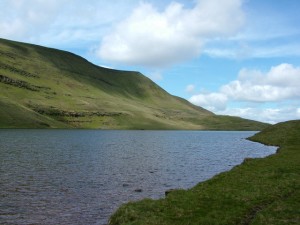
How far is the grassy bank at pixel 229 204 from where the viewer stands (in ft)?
79.2

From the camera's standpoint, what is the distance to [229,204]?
92.4ft

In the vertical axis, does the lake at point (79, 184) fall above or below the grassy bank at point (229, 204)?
below

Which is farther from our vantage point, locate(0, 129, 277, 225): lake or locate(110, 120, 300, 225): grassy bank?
locate(0, 129, 277, 225): lake

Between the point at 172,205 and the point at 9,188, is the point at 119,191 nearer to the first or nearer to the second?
the point at 9,188

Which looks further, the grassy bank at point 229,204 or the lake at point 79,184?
the lake at point 79,184

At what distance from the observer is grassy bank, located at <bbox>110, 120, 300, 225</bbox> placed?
24.1m

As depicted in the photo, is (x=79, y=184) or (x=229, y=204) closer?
(x=229, y=204)

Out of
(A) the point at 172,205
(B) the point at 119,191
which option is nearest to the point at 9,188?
(B) the point at 119,191

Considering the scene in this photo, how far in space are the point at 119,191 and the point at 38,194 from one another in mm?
10050

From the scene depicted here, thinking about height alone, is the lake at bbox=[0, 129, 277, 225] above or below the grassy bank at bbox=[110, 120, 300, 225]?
below

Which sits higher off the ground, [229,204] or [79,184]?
[229,204]

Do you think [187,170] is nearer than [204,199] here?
No

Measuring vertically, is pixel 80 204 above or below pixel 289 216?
below

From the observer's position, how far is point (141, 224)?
78.4ft
